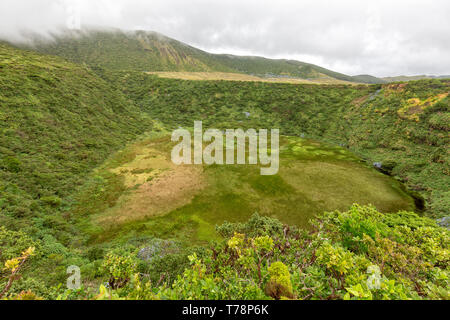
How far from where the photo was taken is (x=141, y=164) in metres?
38.2

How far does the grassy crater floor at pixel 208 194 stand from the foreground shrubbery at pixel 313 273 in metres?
13.6

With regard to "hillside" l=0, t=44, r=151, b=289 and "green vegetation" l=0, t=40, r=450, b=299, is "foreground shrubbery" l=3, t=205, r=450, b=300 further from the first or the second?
"hillside" l=0, t=44, r=151, b=289

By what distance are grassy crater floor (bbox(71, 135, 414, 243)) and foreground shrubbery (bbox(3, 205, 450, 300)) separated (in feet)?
44.8

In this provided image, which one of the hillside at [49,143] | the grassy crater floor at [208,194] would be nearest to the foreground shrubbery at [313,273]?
the hillside at [49,143]

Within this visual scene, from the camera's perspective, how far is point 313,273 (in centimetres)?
585

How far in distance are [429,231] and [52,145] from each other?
48.9 meters

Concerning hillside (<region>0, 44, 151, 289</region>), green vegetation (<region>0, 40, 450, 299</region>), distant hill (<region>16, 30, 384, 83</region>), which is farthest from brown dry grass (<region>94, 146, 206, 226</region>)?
distant hill (<region>16, 30, 384, 83</region>)

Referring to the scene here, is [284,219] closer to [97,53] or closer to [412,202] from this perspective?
[412,202]

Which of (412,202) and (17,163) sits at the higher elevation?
(17,163)

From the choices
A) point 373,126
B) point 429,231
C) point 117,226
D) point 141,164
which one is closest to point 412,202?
point 429,231

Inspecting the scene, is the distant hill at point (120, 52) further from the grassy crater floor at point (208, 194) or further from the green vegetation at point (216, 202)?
the grassy crater floor at point (208, 194)

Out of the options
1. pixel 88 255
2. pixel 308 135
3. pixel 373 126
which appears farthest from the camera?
pixel 308 135

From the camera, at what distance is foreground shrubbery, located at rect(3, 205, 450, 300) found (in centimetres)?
462

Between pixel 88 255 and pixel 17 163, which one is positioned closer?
pixel 88 255
